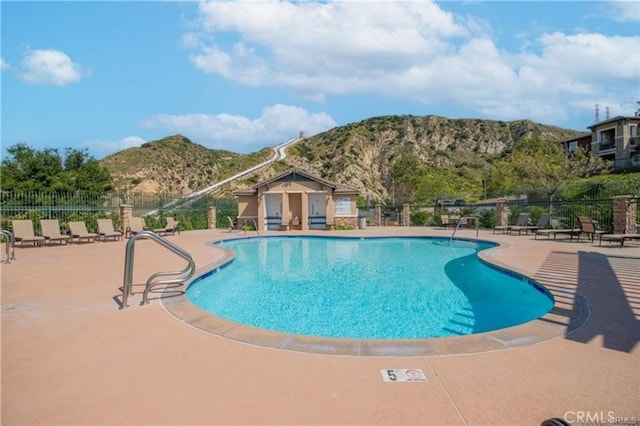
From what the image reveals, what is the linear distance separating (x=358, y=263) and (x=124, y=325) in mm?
7692

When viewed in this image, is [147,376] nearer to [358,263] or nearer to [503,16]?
[358,263]

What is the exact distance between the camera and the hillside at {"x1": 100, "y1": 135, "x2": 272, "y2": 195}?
149 feet

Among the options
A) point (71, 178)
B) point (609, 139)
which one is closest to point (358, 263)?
point (71, 178)

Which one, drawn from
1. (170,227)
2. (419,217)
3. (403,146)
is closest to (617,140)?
(419,217)

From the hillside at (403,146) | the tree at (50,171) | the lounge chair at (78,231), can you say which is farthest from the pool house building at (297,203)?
the hillside at (403,146)

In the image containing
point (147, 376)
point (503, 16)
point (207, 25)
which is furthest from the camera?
point (207, 25)

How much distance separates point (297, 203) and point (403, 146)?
44.5 meters

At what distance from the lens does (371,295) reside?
7.70m

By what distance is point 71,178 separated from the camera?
2506 cm

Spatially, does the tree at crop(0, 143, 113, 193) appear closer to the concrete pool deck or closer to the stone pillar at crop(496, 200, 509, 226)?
the concrete pool deck

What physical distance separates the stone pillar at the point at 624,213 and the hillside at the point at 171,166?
1618 inches

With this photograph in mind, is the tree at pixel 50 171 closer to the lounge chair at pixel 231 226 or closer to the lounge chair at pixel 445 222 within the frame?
the lounge chair at pixel 231 226

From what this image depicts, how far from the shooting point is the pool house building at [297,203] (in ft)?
71.3

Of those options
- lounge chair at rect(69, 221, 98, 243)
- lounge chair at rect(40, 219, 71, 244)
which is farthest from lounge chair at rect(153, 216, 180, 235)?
lounge chair at rect(40, 219, 71, 244)
